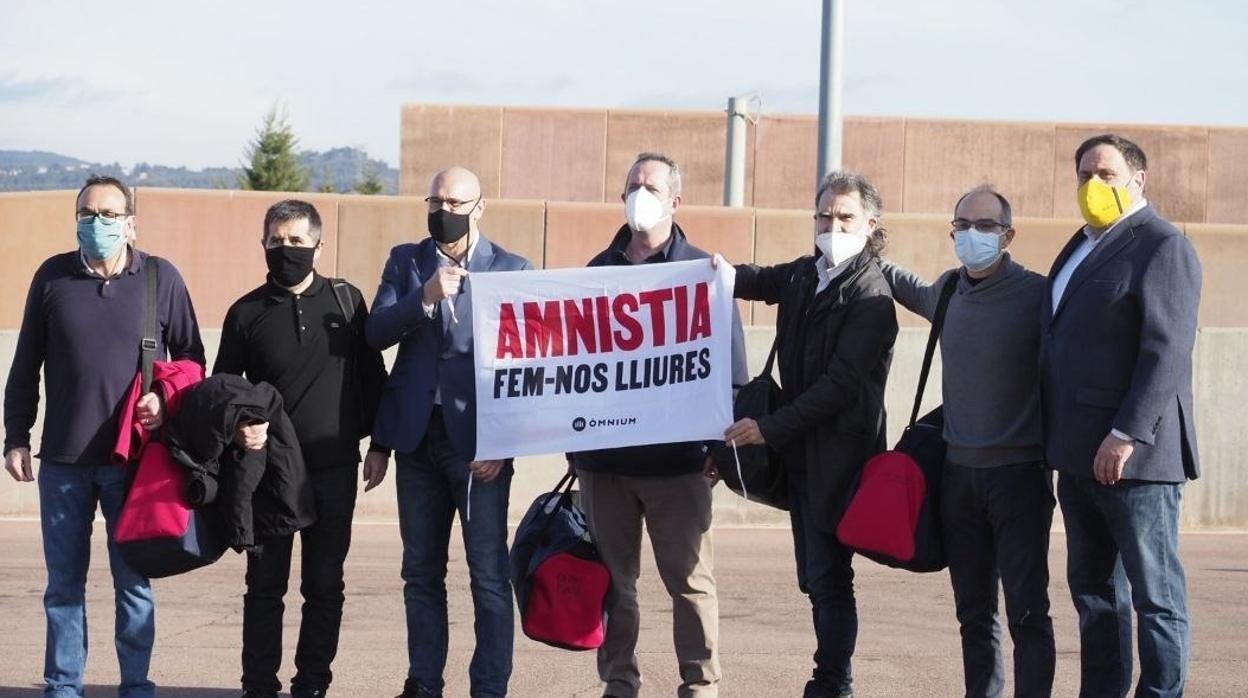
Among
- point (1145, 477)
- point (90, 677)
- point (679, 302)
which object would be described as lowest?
point (90, 677)

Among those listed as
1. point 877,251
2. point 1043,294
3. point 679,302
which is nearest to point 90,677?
point 679,302

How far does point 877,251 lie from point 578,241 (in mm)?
8515

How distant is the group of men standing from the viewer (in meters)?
6.02

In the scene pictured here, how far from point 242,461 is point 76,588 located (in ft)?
2.78

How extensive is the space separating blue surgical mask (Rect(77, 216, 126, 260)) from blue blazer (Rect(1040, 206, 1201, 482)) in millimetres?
3565

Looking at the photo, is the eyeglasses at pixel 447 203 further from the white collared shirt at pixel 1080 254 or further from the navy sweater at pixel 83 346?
the white collared shirt at pixel 1080 254

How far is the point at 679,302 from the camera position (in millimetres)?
6711

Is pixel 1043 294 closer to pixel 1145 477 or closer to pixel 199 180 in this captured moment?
pixel 1145 477

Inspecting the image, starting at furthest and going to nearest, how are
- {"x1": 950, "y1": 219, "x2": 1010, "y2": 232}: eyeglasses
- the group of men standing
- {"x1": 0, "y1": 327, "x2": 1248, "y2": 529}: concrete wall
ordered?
{"x1": 0, "y1": 327, "x2": 1248, "y2": 529}: concrete wall < {"x1": 950, "y1": 219, "x2": 1010, "y2": 232}: eyeglasses < the group of men standing

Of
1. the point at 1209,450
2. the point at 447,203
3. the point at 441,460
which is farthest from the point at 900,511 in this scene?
the point at 1209,450

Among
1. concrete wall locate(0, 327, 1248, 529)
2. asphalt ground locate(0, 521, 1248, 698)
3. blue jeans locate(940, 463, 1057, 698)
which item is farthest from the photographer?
concrete wall locate(0, 327, 1248, 529)

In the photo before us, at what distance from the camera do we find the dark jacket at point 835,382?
252 inches

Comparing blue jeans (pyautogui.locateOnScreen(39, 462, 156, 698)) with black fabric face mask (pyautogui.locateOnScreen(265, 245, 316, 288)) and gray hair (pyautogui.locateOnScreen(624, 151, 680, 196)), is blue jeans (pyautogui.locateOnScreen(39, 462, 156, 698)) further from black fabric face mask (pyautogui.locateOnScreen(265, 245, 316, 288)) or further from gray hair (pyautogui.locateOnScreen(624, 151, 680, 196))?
gray hair (pyautogui.locateOnScreen(624, 151, 680, 196))

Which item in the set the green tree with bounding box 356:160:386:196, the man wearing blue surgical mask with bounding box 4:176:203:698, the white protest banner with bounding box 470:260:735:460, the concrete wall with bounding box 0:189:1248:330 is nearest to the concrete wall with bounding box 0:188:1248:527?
the concrete wall with bounding box 0:189:1248:330
